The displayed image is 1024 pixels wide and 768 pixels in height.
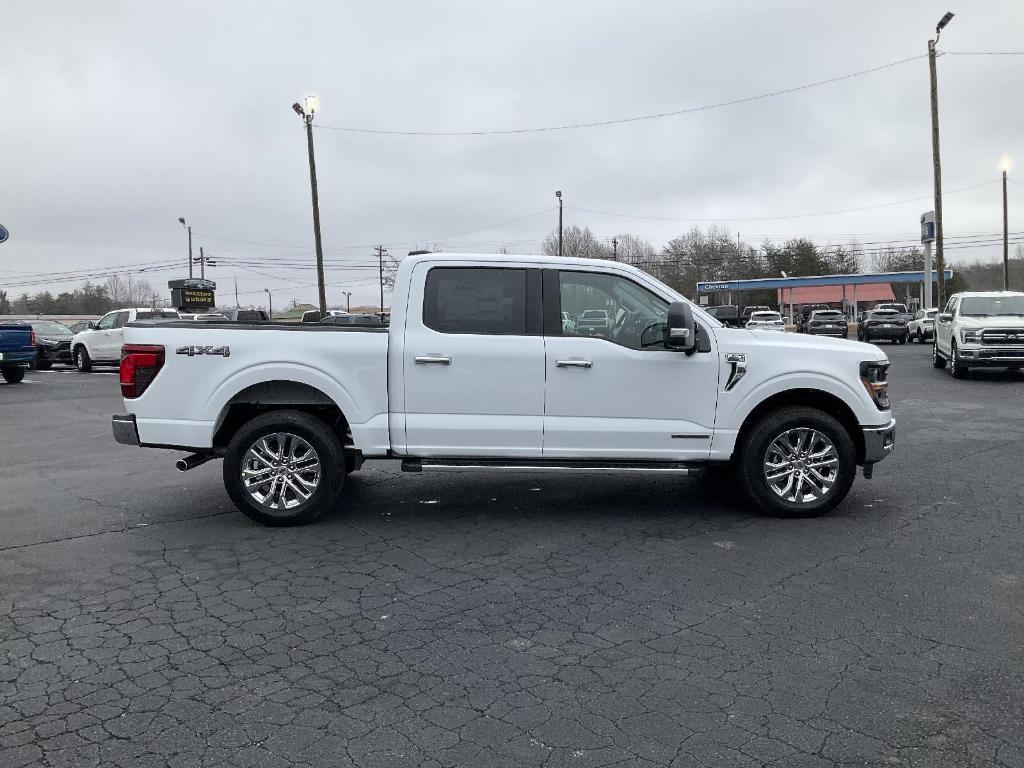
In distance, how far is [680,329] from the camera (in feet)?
18.8

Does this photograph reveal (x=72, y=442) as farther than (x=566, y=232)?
No

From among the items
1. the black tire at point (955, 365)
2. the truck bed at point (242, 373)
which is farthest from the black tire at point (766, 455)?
the black tire at point (955, 365)

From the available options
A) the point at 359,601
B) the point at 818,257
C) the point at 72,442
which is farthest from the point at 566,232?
the point at 359,601

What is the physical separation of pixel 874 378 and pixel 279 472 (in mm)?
4674

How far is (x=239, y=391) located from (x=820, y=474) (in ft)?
14.8

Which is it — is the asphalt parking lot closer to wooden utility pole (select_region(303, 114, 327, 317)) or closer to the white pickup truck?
the white pickup truck

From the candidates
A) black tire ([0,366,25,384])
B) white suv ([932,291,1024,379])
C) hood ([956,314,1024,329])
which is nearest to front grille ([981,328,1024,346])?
white suv ([932,291,1024,379])

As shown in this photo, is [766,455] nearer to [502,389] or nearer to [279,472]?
[502,389]

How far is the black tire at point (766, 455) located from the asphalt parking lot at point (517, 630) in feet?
0.57

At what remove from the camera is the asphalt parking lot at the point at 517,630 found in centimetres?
304

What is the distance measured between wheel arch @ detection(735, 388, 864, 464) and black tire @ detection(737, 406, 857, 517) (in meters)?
0.09

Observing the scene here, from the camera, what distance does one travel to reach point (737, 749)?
296 centimetres

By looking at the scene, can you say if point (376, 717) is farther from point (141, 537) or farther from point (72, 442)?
point (72, 442)

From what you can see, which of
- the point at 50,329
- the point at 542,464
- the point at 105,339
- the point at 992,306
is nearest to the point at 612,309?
the point at 542,464
